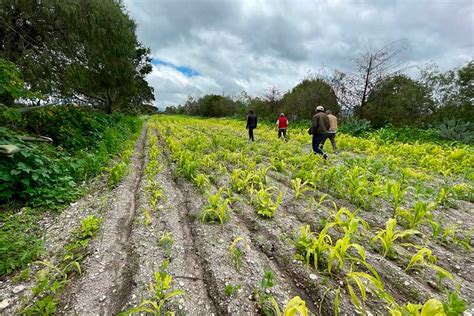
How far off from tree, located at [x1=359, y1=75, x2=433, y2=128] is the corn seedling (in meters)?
14.8

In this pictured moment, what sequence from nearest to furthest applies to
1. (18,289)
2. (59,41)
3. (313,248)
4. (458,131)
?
(18,289) < (313,248) < (59,41) < (458,131)

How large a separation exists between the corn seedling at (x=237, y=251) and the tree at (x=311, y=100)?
650 inches

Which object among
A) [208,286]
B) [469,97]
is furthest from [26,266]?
[469,97]

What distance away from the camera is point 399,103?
1298 centimetres

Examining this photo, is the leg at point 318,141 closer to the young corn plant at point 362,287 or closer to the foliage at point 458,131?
the young corn plant at point 362,287

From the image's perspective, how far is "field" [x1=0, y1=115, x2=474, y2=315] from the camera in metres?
1.91

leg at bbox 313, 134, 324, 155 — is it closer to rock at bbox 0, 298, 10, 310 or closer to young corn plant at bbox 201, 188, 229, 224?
young corn plant at bbox 201, 188, 229, 224

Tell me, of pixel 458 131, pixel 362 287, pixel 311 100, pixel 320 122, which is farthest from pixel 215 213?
pixel 311 100

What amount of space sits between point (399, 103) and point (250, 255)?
14985 millimetres

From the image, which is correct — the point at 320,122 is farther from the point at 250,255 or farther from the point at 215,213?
the point at 250,255

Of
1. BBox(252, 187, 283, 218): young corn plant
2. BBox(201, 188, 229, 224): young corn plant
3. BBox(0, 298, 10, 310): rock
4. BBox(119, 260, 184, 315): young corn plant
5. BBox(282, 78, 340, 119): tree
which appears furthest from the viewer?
BBox(282, 78, 340, 119): tree

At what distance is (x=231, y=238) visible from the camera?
288cm

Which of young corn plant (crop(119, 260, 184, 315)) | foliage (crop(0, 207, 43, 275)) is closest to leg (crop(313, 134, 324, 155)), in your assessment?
young corn plant (crop(119, 260, 184, 315))

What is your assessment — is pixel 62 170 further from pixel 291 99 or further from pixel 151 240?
pixel 291 99
